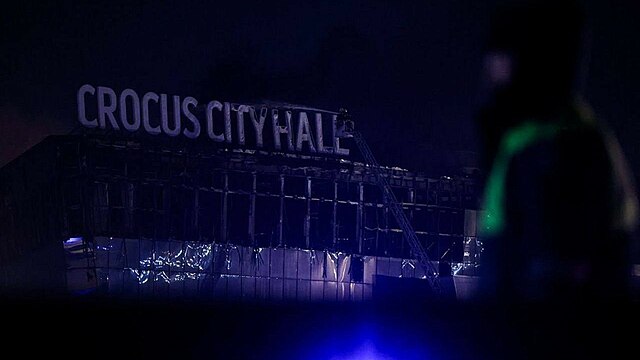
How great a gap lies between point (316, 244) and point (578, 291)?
17.0m

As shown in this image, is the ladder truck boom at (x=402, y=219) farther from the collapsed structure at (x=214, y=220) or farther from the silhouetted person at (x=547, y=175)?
the silhouetted person at (x=547, y=175)

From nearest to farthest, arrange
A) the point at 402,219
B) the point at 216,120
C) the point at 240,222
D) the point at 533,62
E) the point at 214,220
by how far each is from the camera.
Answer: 1. the point at 533,62
2. the point at 214,220
3. the point at 240,222
4. the point at 402,219
5. the point at 216,120

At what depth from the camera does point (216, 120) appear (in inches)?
763

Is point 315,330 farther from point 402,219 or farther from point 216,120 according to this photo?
point 216,120

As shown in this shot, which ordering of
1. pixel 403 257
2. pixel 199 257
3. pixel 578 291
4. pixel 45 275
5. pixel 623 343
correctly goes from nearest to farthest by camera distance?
pixel 623 343
pixel 578 291
pixel 45 275
pixel 199 257
pixel 403 257

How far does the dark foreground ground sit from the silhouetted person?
0.40m

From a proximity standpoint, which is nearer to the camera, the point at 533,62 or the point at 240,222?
the point at 533,62

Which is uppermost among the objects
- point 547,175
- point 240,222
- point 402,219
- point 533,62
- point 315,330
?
point 533,62

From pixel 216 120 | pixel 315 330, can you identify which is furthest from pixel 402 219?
pixel 315 330

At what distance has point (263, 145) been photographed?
64.3 ft

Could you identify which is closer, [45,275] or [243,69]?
[45,275]

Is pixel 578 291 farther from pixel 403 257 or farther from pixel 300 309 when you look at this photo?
pixel 403 257

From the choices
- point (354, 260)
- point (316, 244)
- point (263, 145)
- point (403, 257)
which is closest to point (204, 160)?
point (263, 145)

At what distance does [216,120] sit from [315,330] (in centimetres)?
1852
